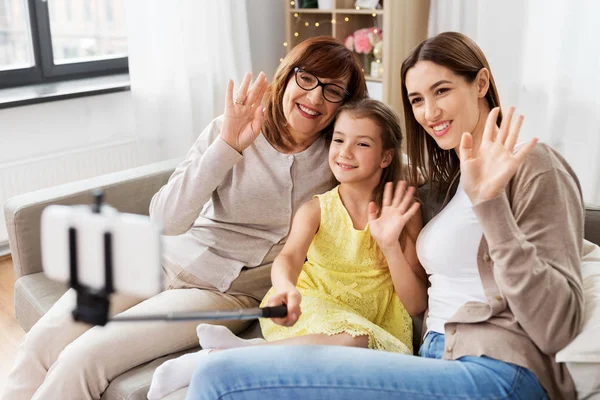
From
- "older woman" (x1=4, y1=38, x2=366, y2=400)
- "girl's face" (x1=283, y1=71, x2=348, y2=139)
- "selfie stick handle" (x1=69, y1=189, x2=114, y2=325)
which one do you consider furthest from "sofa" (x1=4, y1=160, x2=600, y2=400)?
"selfie stick handle" (x1=69, y1=189, x2=114, y2=325)

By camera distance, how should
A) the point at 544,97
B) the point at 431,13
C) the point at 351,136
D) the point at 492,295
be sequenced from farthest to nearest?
the point at 431,13 < the point at 544,97 < the point at 351,136 < the point at 492,295

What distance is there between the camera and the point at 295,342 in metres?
1.43

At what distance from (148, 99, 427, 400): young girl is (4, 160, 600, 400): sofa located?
0.37 feet

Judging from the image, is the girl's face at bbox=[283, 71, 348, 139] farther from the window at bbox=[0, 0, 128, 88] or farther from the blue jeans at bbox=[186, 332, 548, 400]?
the window at bbox=[0, 0, 128, 88]

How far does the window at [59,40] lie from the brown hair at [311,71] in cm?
188

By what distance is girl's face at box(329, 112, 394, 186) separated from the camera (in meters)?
1.59

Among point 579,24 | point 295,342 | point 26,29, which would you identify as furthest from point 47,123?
point 579,24

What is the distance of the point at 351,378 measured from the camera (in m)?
1.15

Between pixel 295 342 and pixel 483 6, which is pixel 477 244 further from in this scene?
pixel 483 6

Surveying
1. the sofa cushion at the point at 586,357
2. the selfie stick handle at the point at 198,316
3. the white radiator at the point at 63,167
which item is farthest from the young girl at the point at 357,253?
the white radiator at the point at 63,167

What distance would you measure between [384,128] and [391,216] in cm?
24

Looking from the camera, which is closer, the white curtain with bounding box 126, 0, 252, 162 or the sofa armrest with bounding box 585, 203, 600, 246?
the sofa armrest with bounding box 585, 203, 600, 246

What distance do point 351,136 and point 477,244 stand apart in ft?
1.39

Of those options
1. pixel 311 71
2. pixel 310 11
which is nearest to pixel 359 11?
pixel 310 11
